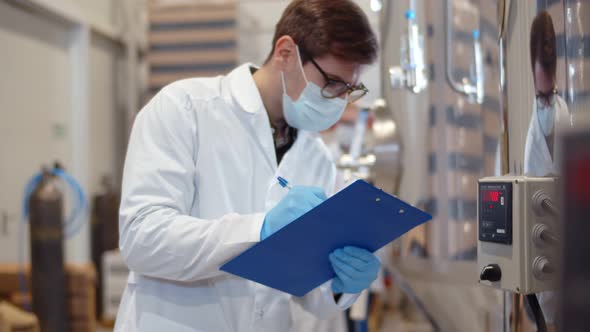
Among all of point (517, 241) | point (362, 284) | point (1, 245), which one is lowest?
point (1, 245)

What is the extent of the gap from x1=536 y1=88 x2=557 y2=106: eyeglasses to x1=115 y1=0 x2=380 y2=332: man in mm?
372

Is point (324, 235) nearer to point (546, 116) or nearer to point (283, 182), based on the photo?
point (283, 182)

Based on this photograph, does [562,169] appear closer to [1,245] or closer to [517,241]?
[517,241]

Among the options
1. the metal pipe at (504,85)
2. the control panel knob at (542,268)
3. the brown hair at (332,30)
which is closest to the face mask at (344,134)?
the brown hair at (332,30)

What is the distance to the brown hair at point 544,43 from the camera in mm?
797

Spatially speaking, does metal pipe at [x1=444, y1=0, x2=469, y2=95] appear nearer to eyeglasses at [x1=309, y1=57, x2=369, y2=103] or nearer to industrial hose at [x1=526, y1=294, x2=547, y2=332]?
eyeglasses at [x1=309, y1=57, x2=369, y2=103]

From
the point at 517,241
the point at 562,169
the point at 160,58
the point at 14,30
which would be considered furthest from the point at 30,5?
the point at 562,169

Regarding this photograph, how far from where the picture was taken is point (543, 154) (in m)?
0.80

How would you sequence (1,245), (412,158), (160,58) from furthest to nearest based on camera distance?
(160,58) → (1,245) → (412,158)

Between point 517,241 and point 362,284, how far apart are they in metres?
0.40

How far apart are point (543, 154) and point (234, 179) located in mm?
534

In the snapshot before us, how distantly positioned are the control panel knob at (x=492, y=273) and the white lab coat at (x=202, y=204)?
0.34 m

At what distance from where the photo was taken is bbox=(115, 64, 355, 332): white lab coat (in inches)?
39.4

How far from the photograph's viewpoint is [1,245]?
134 inches
